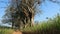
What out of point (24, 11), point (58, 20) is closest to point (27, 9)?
point (24, 11)

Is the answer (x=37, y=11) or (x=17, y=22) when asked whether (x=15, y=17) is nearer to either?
(x=17, y=22)

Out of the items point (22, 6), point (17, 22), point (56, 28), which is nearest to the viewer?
point (56, 28)

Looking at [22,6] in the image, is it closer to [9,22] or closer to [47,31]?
[9,22]

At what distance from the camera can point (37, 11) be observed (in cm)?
1678

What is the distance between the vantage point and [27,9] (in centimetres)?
1661

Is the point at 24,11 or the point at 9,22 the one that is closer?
the point at 24,11

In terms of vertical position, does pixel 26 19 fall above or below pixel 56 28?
below

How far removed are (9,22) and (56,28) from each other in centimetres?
1427

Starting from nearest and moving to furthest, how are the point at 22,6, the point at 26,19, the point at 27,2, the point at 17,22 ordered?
the point at 27,2 < the point at 22,6 < the point at 26,19 < the point at 17,22

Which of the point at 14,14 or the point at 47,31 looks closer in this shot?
the point at 47,31

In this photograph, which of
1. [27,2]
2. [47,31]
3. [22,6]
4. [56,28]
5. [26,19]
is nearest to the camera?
[56,28]

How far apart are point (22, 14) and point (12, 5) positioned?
1271 millimetres

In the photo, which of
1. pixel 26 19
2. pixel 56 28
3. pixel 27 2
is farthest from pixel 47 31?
pixel 26 19

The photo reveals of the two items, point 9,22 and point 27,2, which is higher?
point 27,2
